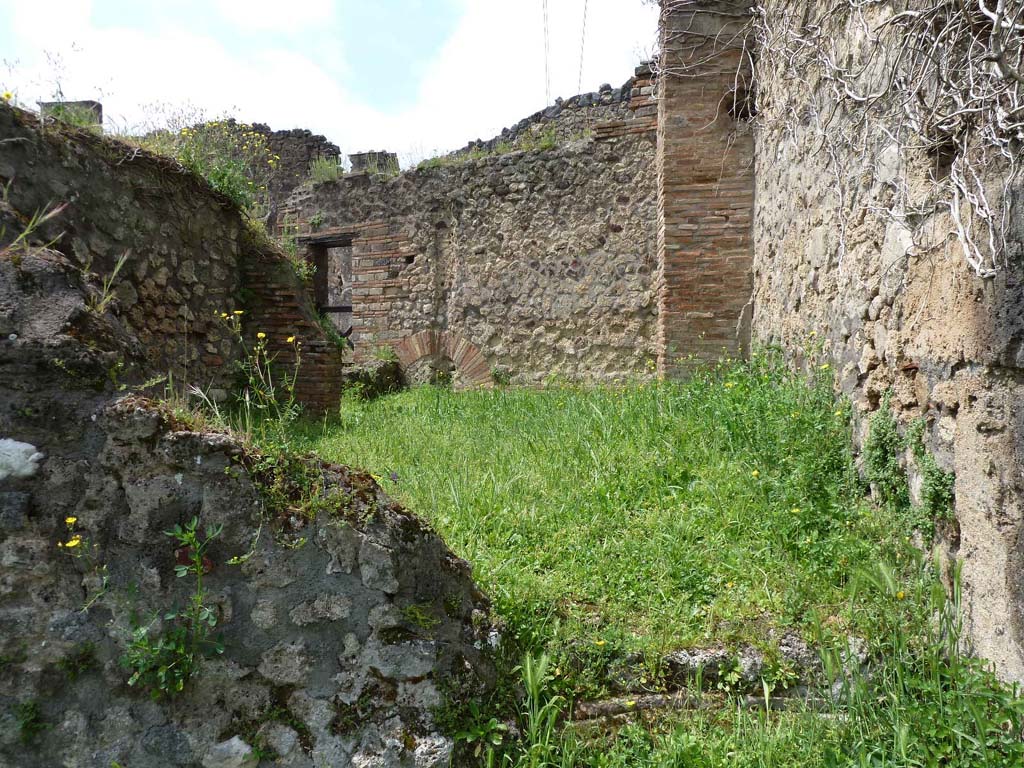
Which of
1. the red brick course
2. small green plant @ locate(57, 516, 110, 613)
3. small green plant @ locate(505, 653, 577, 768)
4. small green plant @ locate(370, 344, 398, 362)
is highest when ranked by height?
the red brick course

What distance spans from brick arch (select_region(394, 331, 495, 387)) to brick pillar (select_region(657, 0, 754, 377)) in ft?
9.27

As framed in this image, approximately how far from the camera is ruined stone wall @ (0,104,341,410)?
4.31 meters

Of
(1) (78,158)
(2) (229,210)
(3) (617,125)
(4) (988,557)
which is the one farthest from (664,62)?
(4) (988,557)

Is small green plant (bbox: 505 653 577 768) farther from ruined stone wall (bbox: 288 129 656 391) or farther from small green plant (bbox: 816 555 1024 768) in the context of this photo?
ruined stone wall (bbox: 288 129 656 391)

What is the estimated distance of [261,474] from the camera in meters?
2.10

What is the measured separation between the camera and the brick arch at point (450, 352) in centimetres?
886

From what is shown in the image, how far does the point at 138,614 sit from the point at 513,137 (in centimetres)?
962

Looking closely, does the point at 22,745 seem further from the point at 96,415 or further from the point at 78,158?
the point at 78,158

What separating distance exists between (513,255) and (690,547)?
614cm

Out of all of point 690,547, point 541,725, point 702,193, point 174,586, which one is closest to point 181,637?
point 174,586

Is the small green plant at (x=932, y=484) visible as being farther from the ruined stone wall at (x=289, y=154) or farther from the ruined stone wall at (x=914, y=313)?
the ruined stone wall at (x=289, y=154)

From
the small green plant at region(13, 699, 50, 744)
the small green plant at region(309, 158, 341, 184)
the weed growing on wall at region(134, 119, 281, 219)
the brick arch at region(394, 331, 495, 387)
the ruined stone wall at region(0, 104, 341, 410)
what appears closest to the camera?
the small green plant at region(13, 699, 50, 744)

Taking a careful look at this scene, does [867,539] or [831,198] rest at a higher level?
[831,198]

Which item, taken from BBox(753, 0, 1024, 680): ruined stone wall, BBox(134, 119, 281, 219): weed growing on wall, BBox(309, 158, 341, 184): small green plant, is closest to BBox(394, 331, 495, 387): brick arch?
BBox(309, 158, 341, 184): small green plant
